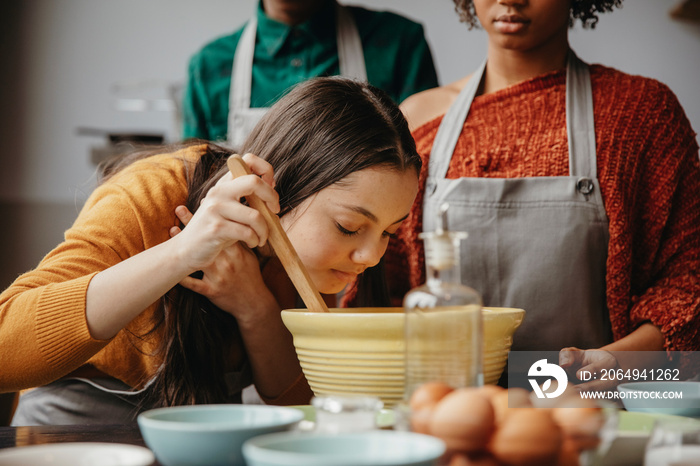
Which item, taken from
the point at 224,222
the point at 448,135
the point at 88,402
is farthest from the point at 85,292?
the point at 448,135

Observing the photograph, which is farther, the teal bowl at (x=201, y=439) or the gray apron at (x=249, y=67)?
the gray apron at (x=249, y=67)

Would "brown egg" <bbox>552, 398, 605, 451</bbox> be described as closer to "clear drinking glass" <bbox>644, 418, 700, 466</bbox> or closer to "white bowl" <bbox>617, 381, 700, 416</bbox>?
"clear drinking glass" <bbox>644, 418, 700, 466</bbox>

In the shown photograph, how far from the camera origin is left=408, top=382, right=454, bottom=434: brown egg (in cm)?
59

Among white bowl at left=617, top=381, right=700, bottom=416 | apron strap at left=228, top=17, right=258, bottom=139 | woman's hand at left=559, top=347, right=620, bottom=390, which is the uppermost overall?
apron strap at left=228, top=17, right=258, bottom=139

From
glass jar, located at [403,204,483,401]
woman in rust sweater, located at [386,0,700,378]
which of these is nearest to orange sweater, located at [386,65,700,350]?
woman in rust sweater, located at [386,0,700,378]

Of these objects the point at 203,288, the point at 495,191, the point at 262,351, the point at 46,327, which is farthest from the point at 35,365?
the point at 495,191

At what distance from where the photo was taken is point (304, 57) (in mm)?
2137

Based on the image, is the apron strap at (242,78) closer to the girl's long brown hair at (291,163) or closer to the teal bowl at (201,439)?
the girl's long brown hair at (291,163)

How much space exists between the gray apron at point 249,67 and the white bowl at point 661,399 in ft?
4.61

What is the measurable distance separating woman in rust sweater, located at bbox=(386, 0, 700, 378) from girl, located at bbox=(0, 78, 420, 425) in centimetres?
31

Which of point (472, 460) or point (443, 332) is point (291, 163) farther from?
point (472, 460)

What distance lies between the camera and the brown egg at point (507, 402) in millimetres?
564

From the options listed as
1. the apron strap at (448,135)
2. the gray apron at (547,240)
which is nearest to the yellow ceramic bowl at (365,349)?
the gray apron at (547,240)

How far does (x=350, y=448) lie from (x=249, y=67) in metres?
1.77
